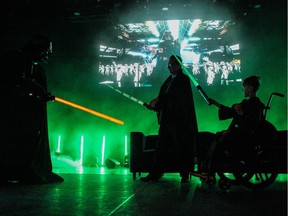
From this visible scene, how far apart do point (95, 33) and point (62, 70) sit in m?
1.53

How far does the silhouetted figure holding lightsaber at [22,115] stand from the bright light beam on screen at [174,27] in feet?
16.3

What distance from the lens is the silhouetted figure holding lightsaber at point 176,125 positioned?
11.7ft

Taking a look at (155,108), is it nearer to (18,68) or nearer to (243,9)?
(18,68)

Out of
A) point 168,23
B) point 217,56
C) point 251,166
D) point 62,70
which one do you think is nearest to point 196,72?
point 217,56

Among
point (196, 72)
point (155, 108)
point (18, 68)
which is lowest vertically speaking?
point (155, 108)

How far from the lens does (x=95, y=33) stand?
8492 millimetres

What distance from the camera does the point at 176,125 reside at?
3588 millimetres

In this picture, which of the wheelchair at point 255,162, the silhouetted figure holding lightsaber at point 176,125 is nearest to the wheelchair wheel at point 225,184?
the wheelchair at point 255,162

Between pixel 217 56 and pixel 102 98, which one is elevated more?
pixel 217 56

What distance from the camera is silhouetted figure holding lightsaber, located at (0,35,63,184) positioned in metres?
3.20

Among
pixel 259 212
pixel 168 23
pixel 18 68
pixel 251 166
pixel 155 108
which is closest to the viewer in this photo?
pixel 259 212

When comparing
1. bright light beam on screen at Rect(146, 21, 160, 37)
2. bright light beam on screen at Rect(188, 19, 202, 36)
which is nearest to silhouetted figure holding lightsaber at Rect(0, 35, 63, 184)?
bright light beam on screen at Rect(146, 21, 160, 37)

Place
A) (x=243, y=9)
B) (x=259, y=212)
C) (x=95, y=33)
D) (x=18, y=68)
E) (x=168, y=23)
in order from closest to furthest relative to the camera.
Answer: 1. (x=259, y=212)
2. (x=18, y=68)
3. (x=243, y=9)
4. (x=168, y=23)
5. (x=95, y=33)

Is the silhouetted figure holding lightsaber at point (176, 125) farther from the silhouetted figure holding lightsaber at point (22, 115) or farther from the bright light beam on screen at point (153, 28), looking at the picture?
the bright light beam on screen at point (153, 28)
